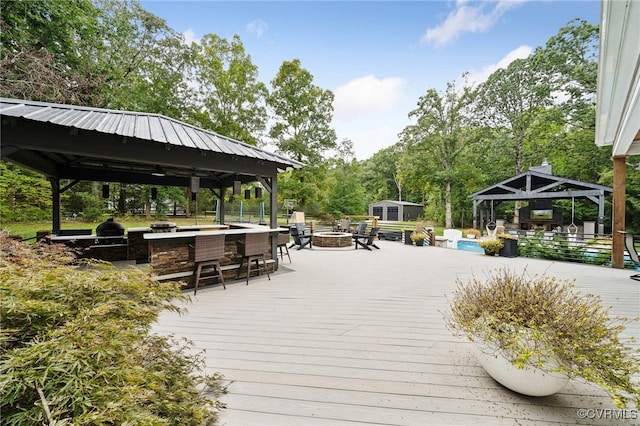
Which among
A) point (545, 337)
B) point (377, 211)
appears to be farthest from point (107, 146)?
point (377, 211)

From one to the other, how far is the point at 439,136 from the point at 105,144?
2016cm

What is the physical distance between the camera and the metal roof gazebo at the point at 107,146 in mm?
3729

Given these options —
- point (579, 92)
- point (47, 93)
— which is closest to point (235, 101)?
point (47, 93)

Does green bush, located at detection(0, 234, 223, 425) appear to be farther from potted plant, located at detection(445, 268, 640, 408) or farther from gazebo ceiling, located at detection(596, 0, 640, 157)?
gazebo ceiling, located at detection(596, 0, 640, 157)

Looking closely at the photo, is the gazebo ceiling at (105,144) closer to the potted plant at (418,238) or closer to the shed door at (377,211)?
the potted plant at (418,238)

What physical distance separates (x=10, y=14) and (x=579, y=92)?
1001 inches

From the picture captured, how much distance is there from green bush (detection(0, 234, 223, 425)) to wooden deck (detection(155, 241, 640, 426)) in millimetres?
495

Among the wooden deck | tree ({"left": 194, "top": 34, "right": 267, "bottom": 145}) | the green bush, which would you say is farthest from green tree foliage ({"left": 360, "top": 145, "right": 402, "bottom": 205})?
the green bush

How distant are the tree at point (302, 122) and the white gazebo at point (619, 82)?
1365cm

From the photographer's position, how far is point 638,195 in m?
15.0

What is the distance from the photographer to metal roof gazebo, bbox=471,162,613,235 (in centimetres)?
1109

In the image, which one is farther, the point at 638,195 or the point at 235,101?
the point at 235,101

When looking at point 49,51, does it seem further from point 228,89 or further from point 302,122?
point 302,122

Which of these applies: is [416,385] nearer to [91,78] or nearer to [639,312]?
[639,312]
